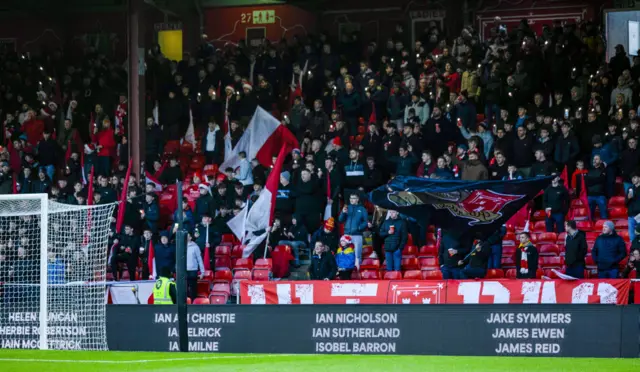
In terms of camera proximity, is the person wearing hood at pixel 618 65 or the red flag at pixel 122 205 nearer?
the red flag at pixel 122 205

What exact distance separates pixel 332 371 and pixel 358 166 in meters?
10.1

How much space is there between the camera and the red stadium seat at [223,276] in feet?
69.4

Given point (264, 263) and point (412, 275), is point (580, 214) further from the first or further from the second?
point (264, 263)

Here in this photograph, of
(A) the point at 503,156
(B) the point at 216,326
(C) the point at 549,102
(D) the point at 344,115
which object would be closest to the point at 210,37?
(D) the point at 344,115

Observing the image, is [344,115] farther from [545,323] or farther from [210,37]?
[210,37]

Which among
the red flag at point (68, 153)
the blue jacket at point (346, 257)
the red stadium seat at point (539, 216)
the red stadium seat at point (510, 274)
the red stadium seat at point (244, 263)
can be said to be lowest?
the red stadium seat at point (510, 274)

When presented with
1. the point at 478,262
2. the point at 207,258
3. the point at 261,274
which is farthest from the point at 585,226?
the point at 207,258

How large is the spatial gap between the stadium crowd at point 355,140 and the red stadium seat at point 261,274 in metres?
0.65

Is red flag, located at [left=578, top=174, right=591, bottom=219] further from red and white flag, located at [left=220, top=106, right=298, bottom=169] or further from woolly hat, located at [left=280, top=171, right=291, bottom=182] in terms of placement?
red and white flag, located at [left=220, top=106, right=298, bottom=169]

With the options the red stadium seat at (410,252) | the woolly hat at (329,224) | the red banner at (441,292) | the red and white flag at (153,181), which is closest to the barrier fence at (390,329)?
the red banner at (441,292)

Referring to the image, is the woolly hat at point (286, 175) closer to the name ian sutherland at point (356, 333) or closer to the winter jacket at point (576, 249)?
the name ian sutherland at point (356, 333)

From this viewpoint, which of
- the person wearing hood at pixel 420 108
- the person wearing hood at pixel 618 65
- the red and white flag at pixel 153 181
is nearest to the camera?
the person wearing hood at pixel 618 65

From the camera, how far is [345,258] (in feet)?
64.6

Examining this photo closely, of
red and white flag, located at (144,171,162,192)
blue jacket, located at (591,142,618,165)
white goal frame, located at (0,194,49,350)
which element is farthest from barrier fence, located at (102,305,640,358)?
red and white flag, located at (144,171,162,192)
